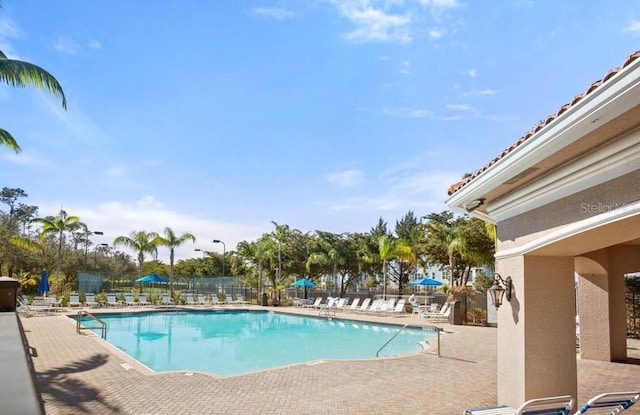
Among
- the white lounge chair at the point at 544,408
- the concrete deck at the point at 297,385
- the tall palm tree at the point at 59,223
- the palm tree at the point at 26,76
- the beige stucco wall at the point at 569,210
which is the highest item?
the palm tree at the point at 26,76

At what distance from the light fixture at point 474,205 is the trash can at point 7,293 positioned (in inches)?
281

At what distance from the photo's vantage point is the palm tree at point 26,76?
12.8m

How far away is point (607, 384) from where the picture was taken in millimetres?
9062

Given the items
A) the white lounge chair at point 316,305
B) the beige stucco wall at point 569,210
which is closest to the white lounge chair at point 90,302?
the white lounge chair at point 316,305

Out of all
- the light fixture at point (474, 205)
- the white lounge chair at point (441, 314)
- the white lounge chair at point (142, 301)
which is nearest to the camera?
the light fixture at point (474, 205)

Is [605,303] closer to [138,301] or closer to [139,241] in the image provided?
[138,301]

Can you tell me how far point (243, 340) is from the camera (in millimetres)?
18609

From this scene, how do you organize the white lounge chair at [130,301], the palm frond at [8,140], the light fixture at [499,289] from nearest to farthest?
1. the light fixture at [499,289]
2. the palm frond at [8,140]
3. the white lounge chair at [130,301]

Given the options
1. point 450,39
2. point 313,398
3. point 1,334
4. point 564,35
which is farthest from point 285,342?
point 1,334

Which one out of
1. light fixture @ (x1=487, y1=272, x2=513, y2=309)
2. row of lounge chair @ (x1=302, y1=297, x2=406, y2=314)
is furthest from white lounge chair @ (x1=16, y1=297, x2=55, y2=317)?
light fixture @ (x1=487, y1=272, x2=513, y2=309)

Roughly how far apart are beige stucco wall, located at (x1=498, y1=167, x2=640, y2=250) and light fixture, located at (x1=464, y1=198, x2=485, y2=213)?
16.3 inches

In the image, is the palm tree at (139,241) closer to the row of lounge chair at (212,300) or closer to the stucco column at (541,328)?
Answer: the row of lounge chair at (212,300)

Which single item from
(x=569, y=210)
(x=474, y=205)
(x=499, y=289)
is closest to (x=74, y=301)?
(x=474, y=205)

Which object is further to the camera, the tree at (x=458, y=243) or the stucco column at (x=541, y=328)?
the tree at (x=458, y=243)
